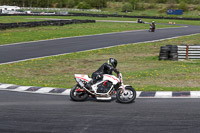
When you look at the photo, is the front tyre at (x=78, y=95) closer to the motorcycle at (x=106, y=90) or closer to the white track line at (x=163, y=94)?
the motorcycle at (x=106, y=90)

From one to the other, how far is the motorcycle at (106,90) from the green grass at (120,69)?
2.13 meters

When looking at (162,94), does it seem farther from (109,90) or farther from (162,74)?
(162,74)

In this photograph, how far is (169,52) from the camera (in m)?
21.3

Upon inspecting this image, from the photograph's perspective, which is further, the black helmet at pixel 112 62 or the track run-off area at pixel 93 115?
the black helmet at pixel 112 62

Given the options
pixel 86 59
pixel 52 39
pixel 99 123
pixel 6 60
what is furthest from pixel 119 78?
pixel 52 39

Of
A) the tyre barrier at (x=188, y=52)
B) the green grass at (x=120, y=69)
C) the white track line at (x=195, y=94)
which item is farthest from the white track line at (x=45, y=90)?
the tyre barrier at (x=188, y=52)

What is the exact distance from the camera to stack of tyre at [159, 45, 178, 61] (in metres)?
21.0

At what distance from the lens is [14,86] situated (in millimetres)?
13648

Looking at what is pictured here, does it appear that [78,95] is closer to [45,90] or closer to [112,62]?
[112,62]

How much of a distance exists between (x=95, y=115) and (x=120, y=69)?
956cm

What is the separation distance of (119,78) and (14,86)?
188 inches

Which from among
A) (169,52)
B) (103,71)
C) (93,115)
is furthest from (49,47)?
(93,115)

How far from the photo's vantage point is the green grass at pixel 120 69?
14445 millimetres

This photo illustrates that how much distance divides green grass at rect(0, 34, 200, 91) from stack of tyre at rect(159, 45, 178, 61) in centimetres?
52
